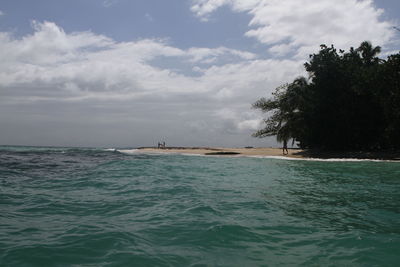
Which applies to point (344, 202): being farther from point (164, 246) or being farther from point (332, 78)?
point (332, 78)

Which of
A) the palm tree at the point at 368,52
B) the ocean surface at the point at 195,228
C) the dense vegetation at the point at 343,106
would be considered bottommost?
the ocean surface at the point at 195,228

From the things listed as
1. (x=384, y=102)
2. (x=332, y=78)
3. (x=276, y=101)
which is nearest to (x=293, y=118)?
(x=276, y=101)

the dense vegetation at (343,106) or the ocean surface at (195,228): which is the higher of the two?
the dense vegetation at (343,106)

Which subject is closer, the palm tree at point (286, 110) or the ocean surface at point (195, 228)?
the ocean surface at point (195, 228)

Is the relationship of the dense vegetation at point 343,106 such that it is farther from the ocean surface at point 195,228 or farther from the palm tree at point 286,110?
the ocean surface at point 195,228

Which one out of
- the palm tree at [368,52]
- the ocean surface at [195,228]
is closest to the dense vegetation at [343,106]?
the palm tree at [368,52]

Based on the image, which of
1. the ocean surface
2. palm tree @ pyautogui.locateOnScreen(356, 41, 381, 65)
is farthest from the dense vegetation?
the ocean surface

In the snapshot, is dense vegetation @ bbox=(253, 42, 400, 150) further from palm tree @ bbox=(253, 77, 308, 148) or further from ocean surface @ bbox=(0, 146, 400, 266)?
ocean surface @ bbox=(0, 146, 400, 266)

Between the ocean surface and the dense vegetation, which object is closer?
the ocean surface

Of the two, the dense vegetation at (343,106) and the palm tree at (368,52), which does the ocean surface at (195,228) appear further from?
the palm tree at (368,52)

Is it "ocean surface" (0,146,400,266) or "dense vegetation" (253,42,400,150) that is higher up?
"dense vegetation" (253,42,400,150)

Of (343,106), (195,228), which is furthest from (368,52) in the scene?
(195,228)

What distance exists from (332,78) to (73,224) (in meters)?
39.1

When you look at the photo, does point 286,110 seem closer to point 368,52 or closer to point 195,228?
point 368,52
